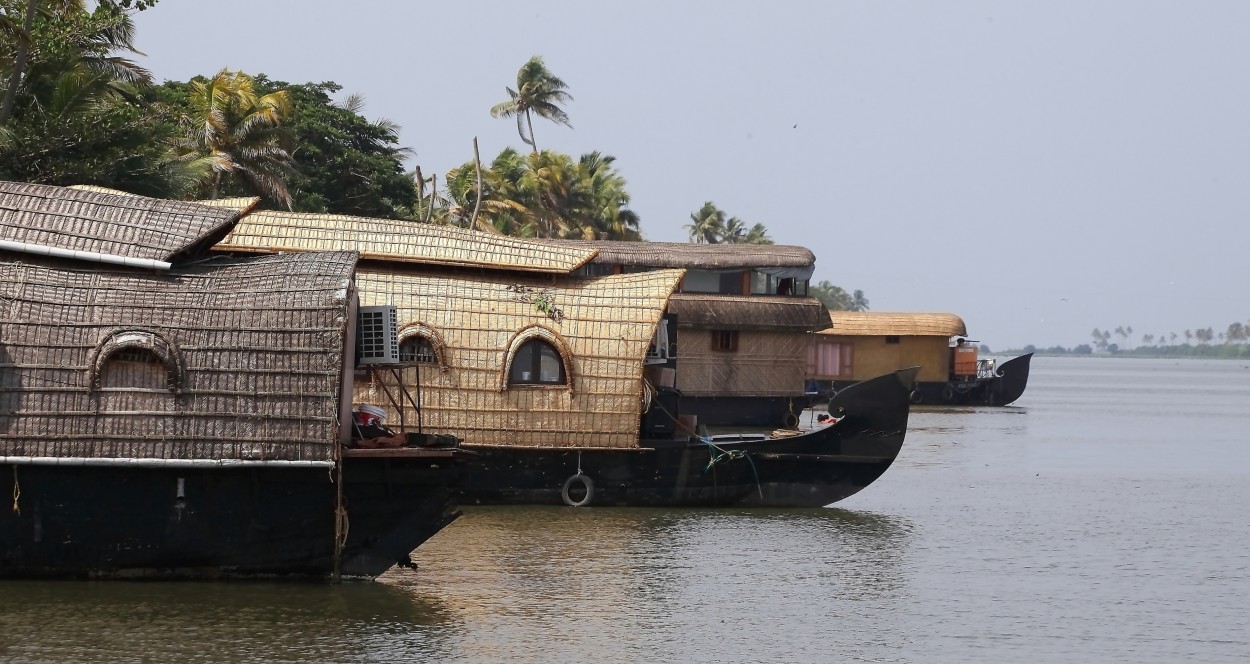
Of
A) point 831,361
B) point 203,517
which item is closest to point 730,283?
point 831,361

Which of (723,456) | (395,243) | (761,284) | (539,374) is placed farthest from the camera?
(761,284)

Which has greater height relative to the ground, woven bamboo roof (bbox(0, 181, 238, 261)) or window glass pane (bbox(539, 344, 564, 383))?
woven bamboo roof (bbox(0, 181, 238, 261))

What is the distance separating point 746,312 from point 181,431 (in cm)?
1897

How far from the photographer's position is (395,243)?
621 inches

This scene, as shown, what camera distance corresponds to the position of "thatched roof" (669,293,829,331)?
93.4ft

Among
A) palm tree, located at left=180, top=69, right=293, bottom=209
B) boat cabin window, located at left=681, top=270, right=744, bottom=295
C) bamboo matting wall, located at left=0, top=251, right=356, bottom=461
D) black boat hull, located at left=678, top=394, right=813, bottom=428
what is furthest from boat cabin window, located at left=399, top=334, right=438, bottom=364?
boat cabin window, located at left=681, top=270, right=744, bottom=295

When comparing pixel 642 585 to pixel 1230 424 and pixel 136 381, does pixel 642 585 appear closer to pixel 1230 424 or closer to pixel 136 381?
pixel 136 381

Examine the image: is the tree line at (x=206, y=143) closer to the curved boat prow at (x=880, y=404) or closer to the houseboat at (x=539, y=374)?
the houseboat at (x=539, y=374)

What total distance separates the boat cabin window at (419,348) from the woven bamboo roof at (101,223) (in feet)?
10.3

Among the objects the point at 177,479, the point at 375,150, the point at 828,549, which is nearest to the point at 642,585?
the point at 828,549

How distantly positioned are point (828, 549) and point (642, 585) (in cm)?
280

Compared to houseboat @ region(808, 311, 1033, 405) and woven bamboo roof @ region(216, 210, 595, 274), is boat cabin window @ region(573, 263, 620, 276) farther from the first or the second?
houseboat @ region(808, 311, 1033, 405)

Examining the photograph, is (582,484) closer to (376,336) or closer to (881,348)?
(376,336)

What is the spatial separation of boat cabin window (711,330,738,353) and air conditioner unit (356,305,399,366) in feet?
56.2
